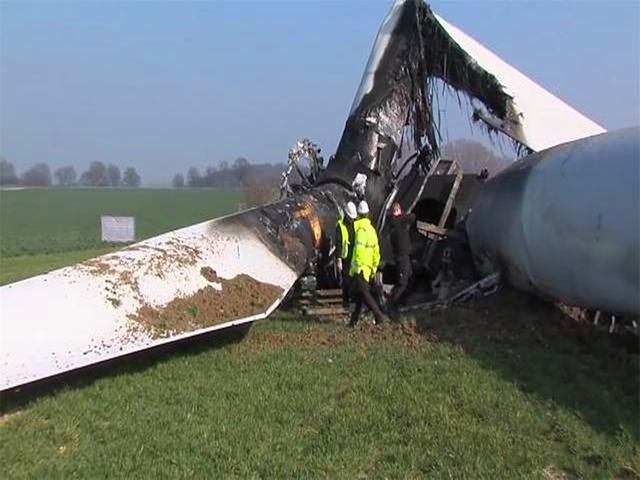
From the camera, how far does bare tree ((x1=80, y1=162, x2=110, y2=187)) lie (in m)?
104

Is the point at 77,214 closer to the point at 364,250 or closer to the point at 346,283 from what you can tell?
the point at 346,283

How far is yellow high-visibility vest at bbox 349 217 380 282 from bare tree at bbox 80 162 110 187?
99.2m

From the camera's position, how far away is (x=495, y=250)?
842cm

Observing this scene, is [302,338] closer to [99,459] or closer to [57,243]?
[99,459]

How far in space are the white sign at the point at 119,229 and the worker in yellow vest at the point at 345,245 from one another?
20631 mm

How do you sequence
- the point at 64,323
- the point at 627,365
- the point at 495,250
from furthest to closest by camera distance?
1. the point at 495,250
2. the point at 627,365
3. the point at 64,323

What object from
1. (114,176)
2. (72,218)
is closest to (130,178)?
(114,176)

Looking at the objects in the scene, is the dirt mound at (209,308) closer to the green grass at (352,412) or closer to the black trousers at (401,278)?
the green grass at (352,412)

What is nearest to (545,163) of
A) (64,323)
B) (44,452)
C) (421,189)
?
(421,189)

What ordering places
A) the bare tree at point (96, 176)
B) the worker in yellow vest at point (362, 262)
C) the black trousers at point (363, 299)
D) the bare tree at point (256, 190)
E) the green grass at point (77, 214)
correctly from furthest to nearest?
the bare tree at point (96, 176) → the green grass at point (77, 214) → the bare tree at point (256, 190) → the worker in yellow vest at point (362, 262) → the black trousers at point (363, 299)

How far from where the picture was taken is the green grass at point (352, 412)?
5.05 m

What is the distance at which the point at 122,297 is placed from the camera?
269 inches

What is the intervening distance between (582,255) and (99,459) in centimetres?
429

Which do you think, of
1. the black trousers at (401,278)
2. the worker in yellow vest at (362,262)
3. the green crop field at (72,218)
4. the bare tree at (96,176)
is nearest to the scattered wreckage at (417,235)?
the black trousers at (401,278)
